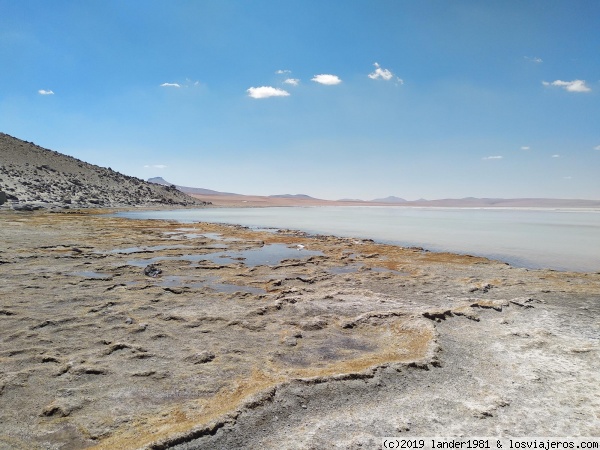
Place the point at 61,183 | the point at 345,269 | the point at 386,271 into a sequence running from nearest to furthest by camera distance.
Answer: the point at 386,271 → the point at 345,269 → the point at 61,183

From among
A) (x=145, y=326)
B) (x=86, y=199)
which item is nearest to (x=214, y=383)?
(x=145, y=326)

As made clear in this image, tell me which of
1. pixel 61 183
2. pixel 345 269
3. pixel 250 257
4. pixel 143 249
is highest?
pixel 61 183

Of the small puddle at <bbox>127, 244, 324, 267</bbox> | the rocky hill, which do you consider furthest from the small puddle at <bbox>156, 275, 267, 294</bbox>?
the rocky hill

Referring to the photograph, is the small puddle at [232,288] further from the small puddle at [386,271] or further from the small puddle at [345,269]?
the small puddle at [386,271]

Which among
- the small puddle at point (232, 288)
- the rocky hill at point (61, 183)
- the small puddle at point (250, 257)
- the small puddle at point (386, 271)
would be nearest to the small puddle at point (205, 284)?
the small puddle at point (232, 288)

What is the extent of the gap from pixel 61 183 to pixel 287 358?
71940 mm

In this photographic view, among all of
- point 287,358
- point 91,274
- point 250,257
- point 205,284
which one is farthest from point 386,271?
point 91,274

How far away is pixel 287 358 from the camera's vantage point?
18.5 ft

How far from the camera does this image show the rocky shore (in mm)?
3889

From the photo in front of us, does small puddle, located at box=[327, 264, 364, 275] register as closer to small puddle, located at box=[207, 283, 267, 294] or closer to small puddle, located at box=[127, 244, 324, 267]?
small puddle, located at box=[127, 244, 324, 267]

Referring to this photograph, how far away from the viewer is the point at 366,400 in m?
4.47

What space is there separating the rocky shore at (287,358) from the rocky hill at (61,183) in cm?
4609

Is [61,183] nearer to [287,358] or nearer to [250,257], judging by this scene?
[250,257]

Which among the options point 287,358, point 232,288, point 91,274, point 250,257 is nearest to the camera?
point 287,358
